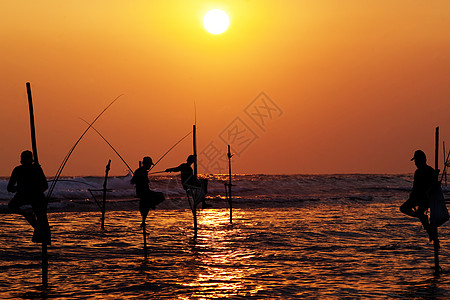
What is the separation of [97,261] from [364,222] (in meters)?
12.6

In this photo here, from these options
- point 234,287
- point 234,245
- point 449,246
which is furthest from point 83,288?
point 449,246

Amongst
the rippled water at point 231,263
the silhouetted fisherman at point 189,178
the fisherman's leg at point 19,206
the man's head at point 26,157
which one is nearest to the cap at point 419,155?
the rippled water at point 231,263

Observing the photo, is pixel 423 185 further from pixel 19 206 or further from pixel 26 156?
pixel 19 206

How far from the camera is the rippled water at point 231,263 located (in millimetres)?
10156

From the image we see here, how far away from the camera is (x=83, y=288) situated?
10.5 m

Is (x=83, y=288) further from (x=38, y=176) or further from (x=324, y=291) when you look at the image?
(x=324, y=291)

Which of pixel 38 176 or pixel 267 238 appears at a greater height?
pixel 38 176

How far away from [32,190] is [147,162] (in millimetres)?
5412

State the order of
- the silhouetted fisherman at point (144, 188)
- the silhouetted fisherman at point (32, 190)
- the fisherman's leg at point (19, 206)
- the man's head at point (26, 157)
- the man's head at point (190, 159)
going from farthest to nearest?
the man's head at point (190, 159), the silhouetted fisherman at point (144, 188), the fisherman's leg at point (19, 206), the man's head at point (26, 157), the silhouetted fisherman at point (32, 190)

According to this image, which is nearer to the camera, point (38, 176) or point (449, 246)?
point (38, 176)

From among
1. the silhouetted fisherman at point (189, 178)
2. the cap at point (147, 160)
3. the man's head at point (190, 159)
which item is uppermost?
the man's head at point (190, 159)

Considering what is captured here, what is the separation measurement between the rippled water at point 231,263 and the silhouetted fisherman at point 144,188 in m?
1.15

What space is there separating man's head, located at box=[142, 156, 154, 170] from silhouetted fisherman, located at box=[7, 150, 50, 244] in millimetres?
4400

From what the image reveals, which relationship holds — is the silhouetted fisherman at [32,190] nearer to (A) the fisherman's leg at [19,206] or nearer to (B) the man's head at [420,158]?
(A) the fisherman's leg at [19,206]
